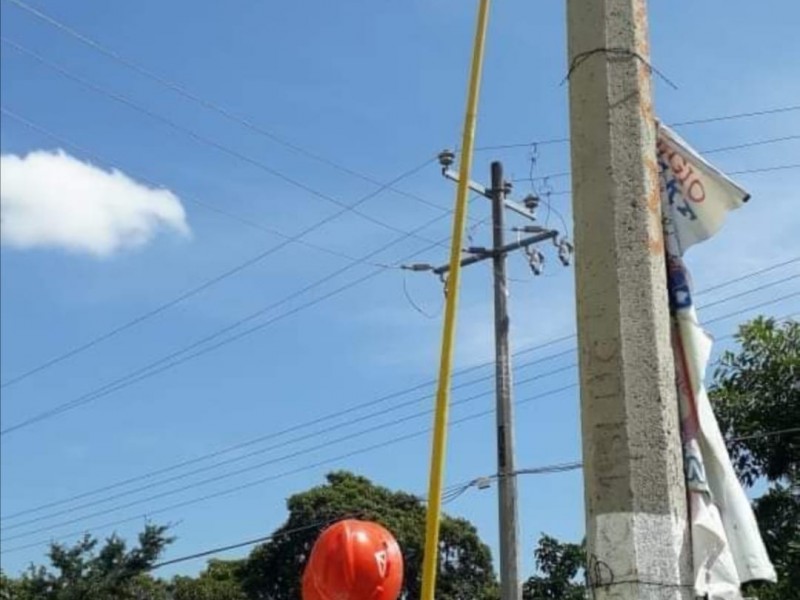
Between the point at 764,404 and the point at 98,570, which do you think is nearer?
the point at 764,404

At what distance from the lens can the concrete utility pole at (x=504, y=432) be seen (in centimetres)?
1853

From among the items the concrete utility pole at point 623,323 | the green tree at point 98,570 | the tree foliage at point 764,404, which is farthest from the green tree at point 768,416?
the green tree at point 98,570

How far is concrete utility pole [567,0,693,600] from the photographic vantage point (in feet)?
18.6

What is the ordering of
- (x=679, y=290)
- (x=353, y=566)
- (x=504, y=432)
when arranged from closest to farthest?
1. (x=679, y=290)
2. (x=353, y=566)
3. (x=504, y=432)

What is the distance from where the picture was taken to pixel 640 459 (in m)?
5.72

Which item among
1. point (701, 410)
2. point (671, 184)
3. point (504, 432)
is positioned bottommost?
point (701, 410)

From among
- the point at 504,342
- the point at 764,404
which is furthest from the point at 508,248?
the point at 764,404

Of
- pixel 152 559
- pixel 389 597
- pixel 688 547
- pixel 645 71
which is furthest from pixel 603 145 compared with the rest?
→ pixel 152 559

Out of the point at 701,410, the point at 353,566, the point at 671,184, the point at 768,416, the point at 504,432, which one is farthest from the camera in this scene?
the point at 504,432

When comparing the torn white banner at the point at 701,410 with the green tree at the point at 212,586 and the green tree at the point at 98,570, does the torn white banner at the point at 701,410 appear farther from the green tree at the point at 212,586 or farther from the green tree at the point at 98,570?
the green tree at the point at 212,586

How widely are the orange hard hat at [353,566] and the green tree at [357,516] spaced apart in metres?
28.1

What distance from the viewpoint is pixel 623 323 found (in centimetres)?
595

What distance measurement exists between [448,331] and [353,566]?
5.29 ft

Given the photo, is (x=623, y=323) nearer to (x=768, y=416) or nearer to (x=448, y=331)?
(x=448, y=331)
